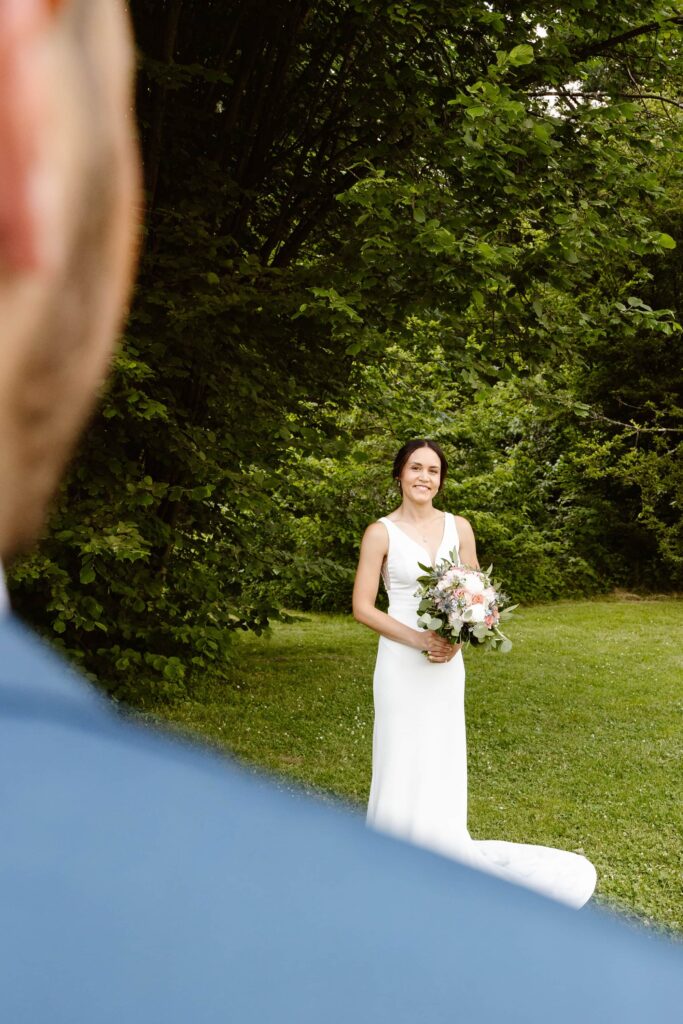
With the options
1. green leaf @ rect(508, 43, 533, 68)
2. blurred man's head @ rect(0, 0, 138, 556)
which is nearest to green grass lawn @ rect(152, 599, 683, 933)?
green leaf @ rect(508, 43, 533, 68)

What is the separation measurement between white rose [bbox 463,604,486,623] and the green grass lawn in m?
1.10

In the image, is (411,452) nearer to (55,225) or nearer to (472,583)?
(472,583)

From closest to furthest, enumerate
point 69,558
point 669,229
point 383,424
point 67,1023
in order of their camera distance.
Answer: point 67,1023 → point 69,558 → point 383,424 → point 669,229

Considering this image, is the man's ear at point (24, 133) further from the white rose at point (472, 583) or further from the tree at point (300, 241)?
the tree at point (300, 241)

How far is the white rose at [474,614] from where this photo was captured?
4742 millimetres

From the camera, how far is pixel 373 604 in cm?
502

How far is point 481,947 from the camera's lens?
0.46m

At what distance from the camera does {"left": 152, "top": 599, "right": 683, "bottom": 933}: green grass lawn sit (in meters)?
6.86

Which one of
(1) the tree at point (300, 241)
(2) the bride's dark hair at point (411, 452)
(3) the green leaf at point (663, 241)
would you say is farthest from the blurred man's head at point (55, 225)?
(3) the green leaf at point (663, 241)

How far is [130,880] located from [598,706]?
11.2 m

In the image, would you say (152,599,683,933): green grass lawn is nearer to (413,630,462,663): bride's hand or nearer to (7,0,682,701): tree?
(413,630,462,663): bride's hand

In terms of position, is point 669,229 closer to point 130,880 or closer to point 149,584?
point 149,584

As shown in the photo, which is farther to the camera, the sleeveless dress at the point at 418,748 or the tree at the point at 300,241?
the tree at the point at 300,241

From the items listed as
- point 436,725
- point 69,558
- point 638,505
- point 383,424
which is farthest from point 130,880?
point 638,505
